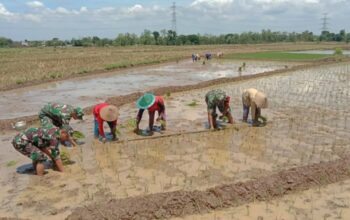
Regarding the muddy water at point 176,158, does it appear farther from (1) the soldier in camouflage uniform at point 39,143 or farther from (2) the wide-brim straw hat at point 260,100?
(2) the wide-brim straw hat at point 260,100

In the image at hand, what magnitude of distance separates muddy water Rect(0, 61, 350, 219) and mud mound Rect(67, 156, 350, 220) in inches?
13.5

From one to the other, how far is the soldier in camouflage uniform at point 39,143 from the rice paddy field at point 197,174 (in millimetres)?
283

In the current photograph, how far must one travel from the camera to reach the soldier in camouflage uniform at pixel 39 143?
226 inches

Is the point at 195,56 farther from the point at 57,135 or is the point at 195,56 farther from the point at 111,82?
the point at 57,135

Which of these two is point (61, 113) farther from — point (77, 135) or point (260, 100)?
point (260, 100)

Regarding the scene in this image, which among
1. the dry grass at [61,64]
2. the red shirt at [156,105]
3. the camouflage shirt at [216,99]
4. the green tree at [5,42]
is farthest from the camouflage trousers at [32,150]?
the green tree at [5,42]

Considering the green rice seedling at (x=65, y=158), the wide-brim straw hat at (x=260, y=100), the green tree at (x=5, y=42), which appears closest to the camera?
the green rice seedling at (x=65, y=158)

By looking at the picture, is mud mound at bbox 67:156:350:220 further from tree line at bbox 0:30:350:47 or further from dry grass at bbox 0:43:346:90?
tree line at bbox 0:30:350:47

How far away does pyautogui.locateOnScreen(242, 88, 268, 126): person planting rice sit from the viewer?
805 cm

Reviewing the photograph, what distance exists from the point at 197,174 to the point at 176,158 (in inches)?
34.5

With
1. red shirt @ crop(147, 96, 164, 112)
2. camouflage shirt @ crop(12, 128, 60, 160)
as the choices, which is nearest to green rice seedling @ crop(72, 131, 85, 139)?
red shirt @ crop(147, 96, 164, 112)

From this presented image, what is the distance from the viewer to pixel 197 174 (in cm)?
583

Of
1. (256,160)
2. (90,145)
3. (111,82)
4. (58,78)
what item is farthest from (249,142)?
(58,78)

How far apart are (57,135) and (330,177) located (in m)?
4.12
